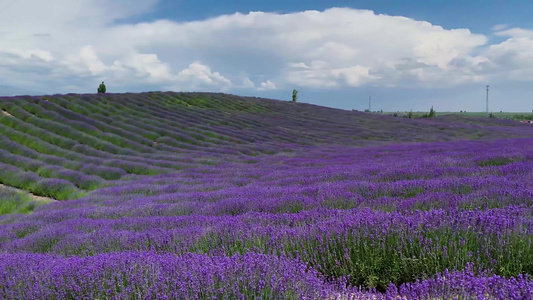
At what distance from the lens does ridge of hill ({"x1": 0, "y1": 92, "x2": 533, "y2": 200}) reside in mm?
14297

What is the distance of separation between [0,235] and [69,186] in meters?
6.31

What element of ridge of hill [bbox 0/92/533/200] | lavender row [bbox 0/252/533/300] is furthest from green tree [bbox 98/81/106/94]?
lavender row [bbox 0/252/533/300]

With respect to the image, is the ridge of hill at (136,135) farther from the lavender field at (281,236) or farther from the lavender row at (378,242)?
the lavender row at (378,242)

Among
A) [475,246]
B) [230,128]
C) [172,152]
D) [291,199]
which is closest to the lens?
[475,246]

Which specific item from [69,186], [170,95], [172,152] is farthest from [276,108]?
[69,186]

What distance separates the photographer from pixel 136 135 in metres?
21.2

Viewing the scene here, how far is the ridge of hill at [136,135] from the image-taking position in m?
14.3

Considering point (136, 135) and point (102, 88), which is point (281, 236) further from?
point (102, 88)

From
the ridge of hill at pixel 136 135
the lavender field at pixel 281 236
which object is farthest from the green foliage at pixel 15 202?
the ridge of hill at pixel 136 135

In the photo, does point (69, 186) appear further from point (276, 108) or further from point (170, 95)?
point (276, 108)

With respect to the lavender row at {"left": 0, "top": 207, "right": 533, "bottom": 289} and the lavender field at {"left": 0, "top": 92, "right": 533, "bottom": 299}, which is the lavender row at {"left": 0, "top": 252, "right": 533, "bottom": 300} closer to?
the lavender field at {"left": 0, "top": 92, "right": 533, "bottom": 299}

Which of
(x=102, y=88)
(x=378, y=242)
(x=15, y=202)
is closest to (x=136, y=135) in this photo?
(x=15, y=202)

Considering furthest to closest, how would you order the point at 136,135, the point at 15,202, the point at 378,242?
the point at 136,135 → the point at 15,202 → the point at 378,242

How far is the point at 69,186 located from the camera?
12164 mm
